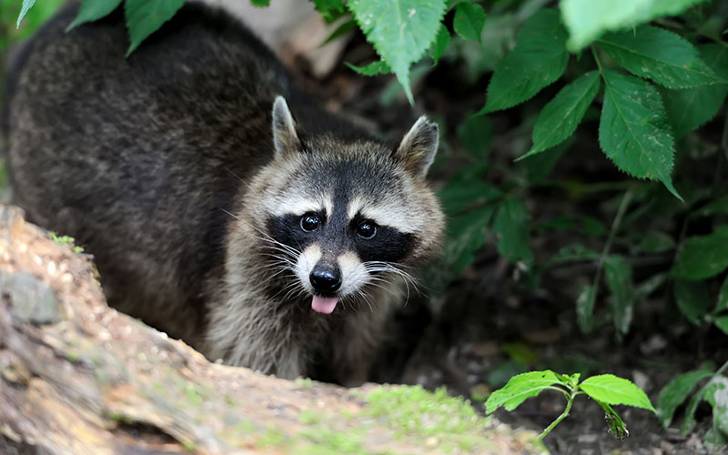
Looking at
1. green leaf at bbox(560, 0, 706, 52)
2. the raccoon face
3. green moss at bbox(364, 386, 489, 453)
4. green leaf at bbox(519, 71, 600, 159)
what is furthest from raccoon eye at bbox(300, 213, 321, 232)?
green leaf at bbox(560, 0, 706, 52)

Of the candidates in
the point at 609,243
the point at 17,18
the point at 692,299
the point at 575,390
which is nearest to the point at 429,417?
the point at 575,390

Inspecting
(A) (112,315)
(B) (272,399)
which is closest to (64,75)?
(A) (112,315)

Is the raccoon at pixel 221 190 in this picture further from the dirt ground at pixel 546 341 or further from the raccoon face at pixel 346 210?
the dirt ground at pixel 546 341

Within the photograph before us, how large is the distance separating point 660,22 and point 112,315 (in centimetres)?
270

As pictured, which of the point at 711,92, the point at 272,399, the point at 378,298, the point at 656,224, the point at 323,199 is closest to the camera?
the point at 272,399

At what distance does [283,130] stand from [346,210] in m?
0.52

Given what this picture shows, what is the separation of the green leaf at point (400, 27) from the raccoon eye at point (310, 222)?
1.35m

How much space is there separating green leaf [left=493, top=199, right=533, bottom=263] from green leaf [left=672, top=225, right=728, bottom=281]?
71 cm

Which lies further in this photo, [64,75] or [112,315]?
[64,75]

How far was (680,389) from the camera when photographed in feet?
12.3

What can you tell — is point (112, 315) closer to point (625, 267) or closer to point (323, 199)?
point (323, 199)

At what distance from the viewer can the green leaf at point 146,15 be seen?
12.4ft

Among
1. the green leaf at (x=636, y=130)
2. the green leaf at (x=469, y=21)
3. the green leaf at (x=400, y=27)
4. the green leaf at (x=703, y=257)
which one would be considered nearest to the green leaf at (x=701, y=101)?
the green leaf at (x=636, y=130)

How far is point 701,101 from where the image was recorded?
142 inches
